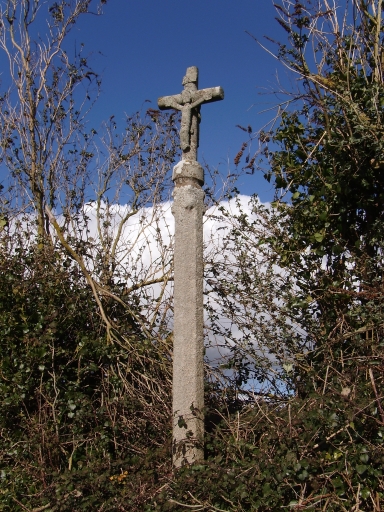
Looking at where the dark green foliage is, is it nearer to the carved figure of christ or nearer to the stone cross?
the stone cross

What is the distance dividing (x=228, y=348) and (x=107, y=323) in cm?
127

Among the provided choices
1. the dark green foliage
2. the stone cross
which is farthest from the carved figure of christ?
the dark green foliage

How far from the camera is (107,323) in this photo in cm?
530

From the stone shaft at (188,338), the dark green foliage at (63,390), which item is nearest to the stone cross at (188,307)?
the stone shaft at (188,338)

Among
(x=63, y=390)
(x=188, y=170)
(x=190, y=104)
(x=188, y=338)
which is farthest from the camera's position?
(x=63, y=390)

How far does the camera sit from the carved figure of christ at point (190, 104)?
14.4ft

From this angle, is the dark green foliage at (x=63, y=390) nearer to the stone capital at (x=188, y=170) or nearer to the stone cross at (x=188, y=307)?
the stone cross at (x=188, y=307)

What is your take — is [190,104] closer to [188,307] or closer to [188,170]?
[188,170]

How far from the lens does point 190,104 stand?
451cm

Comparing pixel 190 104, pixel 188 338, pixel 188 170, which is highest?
pixel 190 104

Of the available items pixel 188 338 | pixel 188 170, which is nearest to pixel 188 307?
pixel 188 338

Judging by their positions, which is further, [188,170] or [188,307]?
A: [188,170]

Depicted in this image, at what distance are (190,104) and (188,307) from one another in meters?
1.78

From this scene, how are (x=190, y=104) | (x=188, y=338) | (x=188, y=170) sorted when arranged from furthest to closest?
(x=190, y=104) → (x=188, y=170) → (x=188, y=338)
